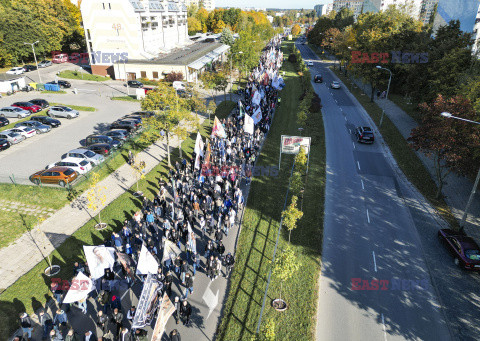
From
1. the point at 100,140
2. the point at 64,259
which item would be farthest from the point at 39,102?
the point at 64,259

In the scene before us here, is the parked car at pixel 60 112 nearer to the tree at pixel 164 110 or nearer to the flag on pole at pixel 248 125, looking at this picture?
the tree at pixel 164 110

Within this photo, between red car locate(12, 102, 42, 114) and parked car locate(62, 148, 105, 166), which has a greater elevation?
red car locate(12, 102, 42, 114)

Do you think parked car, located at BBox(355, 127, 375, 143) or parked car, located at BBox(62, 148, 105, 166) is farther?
parked car, located at BBox(355, 127, 375, 143)

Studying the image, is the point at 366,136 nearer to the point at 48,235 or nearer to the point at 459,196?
the point at 459,196

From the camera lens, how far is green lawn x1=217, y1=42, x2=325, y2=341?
1451cm

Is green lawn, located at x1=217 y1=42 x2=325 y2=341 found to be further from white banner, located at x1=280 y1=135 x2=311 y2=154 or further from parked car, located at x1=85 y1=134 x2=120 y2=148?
parked car, located at x1=85 y1=134 x2=120 y2=148

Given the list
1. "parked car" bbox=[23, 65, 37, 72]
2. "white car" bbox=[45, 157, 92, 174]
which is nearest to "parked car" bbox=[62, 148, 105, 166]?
"white car" bbox=[45, 157, 92, 174]

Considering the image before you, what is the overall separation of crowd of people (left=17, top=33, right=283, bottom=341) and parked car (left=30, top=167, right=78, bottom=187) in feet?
24.8

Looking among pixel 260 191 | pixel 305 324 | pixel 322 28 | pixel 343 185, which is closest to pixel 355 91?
pixel 343 185

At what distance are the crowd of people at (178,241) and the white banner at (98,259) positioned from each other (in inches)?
21.6

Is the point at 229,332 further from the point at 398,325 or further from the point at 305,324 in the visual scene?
the point at 398,325

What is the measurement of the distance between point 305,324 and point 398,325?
4.28 m

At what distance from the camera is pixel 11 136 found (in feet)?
108

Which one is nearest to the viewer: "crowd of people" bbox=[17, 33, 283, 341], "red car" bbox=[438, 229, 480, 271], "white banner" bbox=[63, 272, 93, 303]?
"crowd of people" bbox=[17, 33, 283, 341]
